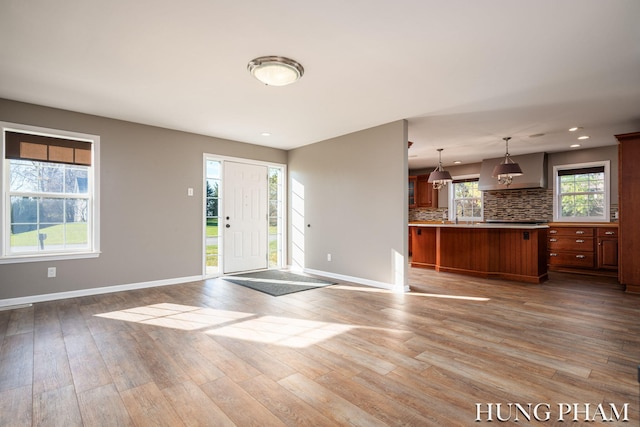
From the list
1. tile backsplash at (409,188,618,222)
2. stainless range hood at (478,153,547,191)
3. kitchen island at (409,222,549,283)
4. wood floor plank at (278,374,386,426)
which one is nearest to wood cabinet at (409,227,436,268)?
kitchen island at (409,222,549,283)

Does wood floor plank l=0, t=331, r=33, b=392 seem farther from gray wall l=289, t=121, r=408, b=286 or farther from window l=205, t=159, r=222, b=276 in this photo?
gray wall l=289, t=121, r=408, b=286

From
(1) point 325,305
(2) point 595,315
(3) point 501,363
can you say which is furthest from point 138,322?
(2) point 595,315

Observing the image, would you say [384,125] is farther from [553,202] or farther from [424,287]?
[553,202]

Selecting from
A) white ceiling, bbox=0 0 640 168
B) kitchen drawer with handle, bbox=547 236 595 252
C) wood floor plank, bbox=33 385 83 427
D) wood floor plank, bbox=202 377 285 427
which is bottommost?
wood floor plank, bbox=202 377 285 427

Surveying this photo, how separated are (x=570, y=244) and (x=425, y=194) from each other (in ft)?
12.0

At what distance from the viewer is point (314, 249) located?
6.09 metres

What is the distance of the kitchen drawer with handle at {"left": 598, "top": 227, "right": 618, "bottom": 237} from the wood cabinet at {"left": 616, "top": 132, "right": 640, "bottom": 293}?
1391mm

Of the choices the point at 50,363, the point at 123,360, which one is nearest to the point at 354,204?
the point at 123,360

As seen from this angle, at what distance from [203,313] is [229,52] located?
270 cm

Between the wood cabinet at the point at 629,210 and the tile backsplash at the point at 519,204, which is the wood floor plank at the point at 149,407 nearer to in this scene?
the wood cabinet at the point at 629,210

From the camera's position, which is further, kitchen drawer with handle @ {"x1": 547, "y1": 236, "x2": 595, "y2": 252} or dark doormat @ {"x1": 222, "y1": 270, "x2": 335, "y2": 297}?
kitchen drawer with handle @ {"x1": 547, "y1": 236, "x2": 595, "y2": 252}

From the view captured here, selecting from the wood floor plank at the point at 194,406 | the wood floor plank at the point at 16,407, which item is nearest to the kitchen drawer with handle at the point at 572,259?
the wood floor plank at the point at 194,406

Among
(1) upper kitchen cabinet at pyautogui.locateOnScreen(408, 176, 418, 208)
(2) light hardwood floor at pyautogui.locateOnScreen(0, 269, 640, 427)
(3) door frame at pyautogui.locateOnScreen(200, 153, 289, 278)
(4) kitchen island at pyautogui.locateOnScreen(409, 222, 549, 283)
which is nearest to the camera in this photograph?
(2) light hardwood floor at pyautogui.locateOnScreen(0, 269, 640, 427)

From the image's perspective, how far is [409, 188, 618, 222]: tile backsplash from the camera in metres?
7.11
